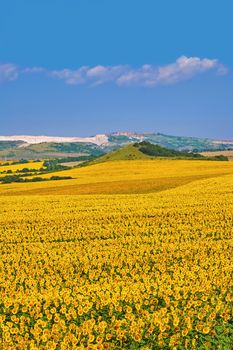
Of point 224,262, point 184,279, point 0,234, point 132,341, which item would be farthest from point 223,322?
point 0,234

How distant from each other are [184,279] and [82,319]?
5.10 metres

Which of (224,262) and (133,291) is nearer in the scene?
(133,291)

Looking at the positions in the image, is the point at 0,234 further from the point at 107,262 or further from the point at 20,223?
the point at 107,262

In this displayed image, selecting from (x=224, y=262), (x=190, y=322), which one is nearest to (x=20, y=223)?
(x=224, y=262)

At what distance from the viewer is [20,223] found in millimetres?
36156

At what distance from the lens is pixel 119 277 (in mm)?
18266

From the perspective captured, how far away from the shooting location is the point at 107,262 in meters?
21.6

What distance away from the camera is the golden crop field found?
12.0 metres

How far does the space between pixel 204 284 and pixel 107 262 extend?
675cm

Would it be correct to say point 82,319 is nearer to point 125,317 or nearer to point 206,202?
point 125,317

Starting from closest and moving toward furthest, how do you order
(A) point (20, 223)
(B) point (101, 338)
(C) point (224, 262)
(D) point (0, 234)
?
(B) point (101, 338) → (C) point (224, 262) → (D) point (0, 234) → (A) point (20, 223)

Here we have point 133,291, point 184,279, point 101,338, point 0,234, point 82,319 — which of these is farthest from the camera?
point 0,234

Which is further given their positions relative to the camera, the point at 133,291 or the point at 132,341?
the point at 133,291

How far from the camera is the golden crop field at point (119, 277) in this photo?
12.0 metres
